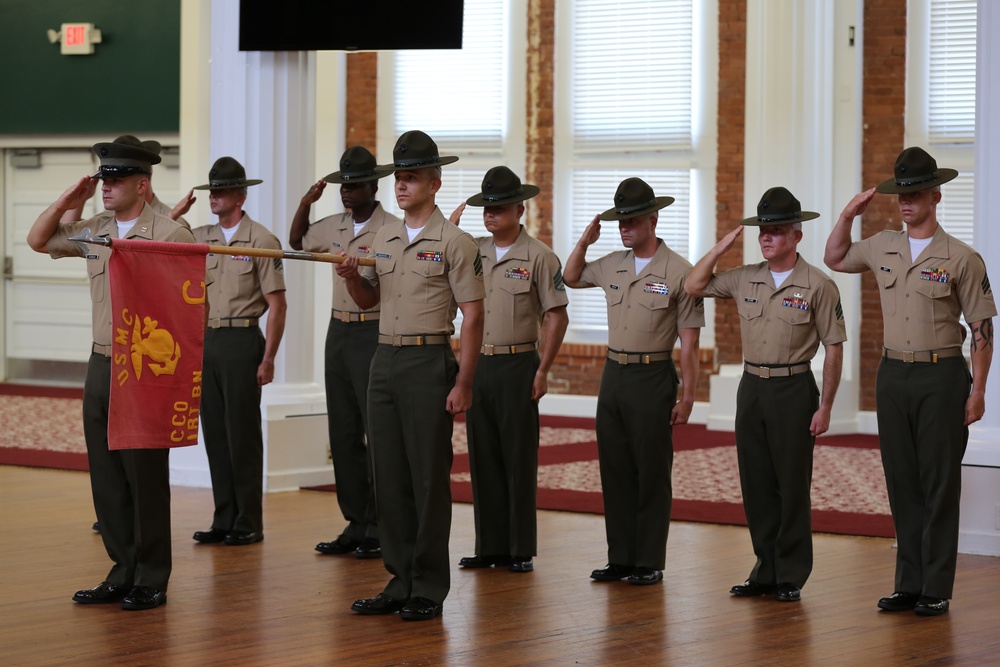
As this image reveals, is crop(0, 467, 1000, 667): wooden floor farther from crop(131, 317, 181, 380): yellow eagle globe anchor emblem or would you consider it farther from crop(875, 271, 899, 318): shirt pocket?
crop(875, 271, 899, 318): shirt pocket

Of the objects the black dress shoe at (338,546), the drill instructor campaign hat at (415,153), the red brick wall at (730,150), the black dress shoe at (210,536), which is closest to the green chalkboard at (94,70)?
the red brick wall at (730,150)

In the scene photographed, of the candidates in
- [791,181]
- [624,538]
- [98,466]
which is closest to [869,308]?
[791,181]

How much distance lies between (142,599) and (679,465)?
15.9 ft

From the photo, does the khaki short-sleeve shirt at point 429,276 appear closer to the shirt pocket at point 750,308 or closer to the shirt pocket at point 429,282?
the shirt pocket at point 429,282

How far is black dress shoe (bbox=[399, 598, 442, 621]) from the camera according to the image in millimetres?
4754

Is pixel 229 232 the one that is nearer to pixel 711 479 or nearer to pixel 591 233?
pixel 591 233

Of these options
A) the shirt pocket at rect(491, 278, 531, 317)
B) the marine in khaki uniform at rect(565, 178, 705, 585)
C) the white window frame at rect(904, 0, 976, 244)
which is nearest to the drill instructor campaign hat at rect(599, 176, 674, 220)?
the marine in khaki uniform at rect(565, 178, 705, 585)

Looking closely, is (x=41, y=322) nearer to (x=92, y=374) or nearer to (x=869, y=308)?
(x=869, y=308)

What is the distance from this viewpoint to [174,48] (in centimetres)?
1253

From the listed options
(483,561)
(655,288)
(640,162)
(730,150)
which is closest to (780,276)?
(655,288)

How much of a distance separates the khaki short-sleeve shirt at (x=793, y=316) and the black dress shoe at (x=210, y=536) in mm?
2682

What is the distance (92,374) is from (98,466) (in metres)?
0.35

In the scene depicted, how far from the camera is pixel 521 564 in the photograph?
5.72 m

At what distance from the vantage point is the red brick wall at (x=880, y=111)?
1084 centimetres
